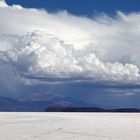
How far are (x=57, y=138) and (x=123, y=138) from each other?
6341 millimetres

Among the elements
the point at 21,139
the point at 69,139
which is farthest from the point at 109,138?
the point at 21,139

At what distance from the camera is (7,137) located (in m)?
42.0

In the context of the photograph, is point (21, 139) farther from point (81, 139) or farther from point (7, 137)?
point (81, 139)

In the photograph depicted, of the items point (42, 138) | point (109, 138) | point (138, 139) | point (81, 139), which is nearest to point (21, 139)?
point (42, 138)

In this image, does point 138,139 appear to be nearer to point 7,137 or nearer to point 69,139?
point 69,139

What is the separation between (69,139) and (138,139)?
6.51 metres

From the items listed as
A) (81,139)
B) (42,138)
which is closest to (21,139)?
(42,138)

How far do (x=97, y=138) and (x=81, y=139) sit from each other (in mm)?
1964

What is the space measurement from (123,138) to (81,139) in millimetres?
Answer: 4286

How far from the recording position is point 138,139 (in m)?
40.6

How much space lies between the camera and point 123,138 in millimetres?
41438

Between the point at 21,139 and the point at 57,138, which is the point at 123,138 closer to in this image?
the point at 57,138

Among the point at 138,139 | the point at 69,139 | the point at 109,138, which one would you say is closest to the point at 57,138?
the point at 69,139

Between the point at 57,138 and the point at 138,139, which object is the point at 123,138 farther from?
the point at 57,138
